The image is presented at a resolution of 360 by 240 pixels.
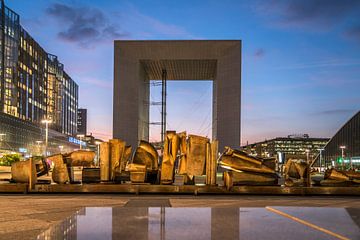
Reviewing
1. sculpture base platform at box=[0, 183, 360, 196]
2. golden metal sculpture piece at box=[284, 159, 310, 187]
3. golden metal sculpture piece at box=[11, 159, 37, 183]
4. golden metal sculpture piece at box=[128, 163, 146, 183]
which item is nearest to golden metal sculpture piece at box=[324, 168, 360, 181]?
sculpture base platform at box=[0, 183, 360, 196]

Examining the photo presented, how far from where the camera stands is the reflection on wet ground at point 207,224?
6.75 metres

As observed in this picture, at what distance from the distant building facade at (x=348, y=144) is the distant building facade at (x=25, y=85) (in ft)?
236

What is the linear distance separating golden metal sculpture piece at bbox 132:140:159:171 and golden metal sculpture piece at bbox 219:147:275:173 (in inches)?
127

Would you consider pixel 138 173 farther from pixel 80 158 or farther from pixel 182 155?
pixel 80 158

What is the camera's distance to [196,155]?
1695 cm

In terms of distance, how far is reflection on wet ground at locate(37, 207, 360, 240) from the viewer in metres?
6.75

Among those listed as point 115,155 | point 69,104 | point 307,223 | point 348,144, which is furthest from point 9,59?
point 307,223

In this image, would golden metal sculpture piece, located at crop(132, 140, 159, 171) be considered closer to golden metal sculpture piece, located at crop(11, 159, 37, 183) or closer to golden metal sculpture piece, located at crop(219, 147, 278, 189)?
golden metal sculpture piece, located at crop(219, 147, 278, 189)

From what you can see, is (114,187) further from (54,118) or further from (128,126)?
(54,118)

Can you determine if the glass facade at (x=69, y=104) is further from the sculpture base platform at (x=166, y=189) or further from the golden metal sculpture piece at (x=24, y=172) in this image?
the sculpture base platform at (x=166, y=189)

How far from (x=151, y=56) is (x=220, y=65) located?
31.8ft

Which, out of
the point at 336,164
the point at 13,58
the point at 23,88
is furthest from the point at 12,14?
the point at 336,164

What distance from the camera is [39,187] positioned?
1711cm

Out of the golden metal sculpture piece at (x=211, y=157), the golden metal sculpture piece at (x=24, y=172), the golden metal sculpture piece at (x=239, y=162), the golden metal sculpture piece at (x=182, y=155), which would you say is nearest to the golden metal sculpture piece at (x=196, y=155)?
the golden metal sculpture piece at (x=211, y=157)
